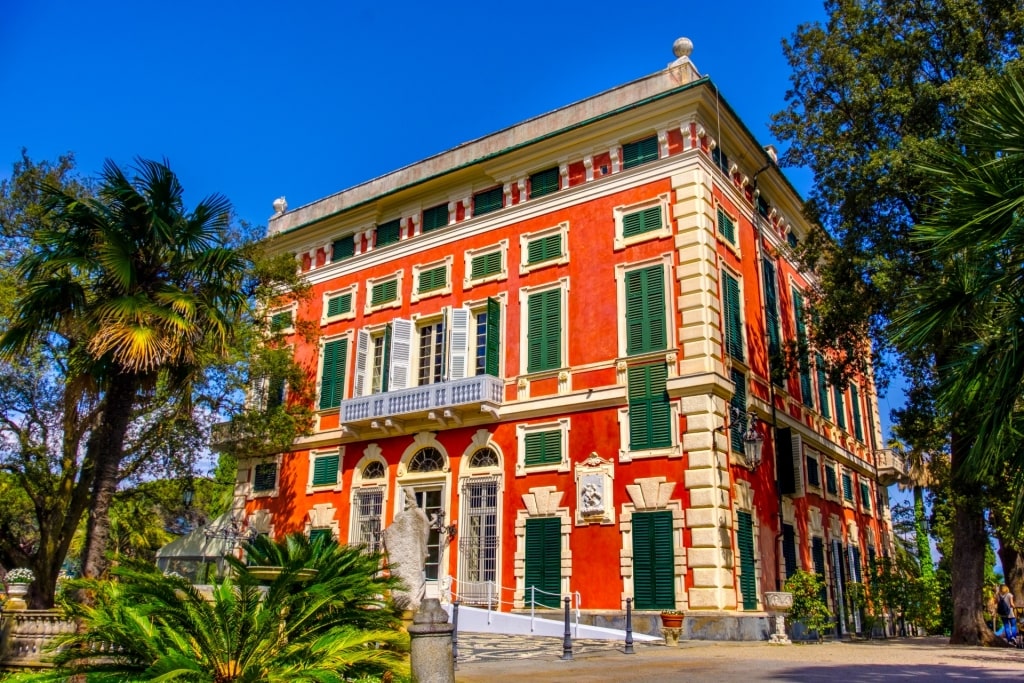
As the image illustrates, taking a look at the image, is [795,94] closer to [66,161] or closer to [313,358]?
[313,358]

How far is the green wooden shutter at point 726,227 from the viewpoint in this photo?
739 inches

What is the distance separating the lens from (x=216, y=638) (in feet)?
20.7

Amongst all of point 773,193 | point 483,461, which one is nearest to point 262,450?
point 483,461

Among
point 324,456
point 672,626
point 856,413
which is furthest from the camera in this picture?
point 856,413

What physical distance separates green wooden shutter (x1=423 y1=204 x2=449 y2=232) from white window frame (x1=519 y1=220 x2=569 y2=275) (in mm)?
2913

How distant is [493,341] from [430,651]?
13716mm

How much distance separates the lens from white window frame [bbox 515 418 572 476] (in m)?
17.7

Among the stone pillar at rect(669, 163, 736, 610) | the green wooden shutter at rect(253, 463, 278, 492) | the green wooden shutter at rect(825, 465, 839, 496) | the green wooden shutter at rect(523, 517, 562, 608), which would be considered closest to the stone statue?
the green wooden shutter at rect(523, 517, 562, 608)

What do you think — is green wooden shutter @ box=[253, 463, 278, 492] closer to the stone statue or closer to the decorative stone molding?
the decorative stone molding

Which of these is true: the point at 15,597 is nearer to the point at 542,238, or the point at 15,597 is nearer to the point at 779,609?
the point at 779,609

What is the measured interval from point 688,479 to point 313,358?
12287 mm

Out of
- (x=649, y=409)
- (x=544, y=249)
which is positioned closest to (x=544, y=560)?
(x=649, y=409)

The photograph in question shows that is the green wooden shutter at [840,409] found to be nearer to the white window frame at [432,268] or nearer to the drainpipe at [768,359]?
the drainpipe at [768,359]

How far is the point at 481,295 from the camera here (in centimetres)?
2052
